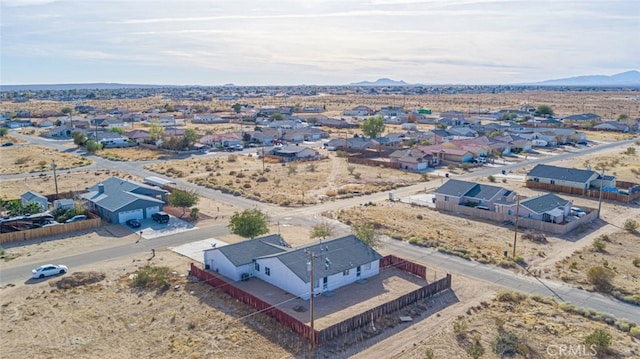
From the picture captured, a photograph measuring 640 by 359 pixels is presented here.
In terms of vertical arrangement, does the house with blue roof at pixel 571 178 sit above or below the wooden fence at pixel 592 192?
above

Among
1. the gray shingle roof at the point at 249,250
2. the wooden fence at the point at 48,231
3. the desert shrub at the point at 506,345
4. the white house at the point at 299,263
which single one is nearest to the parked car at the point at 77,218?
the wooden fence at the point at 48,231

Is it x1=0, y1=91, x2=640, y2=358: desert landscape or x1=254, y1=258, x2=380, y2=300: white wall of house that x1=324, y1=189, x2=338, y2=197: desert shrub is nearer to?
x1=0, y1=91, x2=640, y2=358: desert landscape

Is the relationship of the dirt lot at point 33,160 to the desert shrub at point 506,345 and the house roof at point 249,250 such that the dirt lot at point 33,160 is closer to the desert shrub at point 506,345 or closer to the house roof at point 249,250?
the house roof at point 249,250

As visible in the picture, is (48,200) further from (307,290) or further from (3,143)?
(3,143)

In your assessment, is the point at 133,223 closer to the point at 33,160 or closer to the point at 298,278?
the point at 298,278

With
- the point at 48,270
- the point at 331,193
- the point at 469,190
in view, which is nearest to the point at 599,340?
the point at 469,190

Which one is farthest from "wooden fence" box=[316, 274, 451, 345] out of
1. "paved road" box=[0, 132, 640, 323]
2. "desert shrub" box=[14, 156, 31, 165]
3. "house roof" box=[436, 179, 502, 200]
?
"desert shrub" box=[14, 156, 31, 165]
